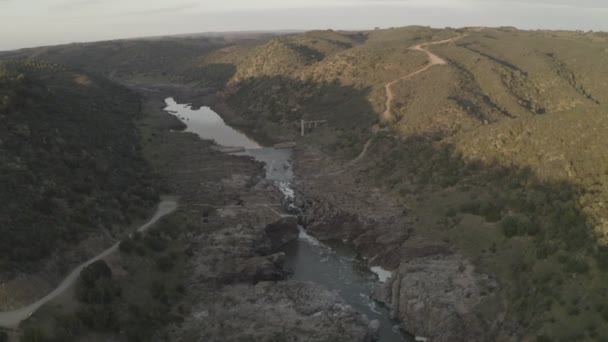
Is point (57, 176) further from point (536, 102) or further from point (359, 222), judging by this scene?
point (536, 102)

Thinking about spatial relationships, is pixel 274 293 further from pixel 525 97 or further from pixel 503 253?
pixel 525 97

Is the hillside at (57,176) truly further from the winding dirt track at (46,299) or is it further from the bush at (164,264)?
the bush at (164,264)

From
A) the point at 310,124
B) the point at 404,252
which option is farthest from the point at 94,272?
the point at 310,124

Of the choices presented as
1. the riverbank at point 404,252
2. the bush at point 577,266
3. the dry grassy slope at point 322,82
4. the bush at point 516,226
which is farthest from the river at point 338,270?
the dry grassy slope at point 322,82

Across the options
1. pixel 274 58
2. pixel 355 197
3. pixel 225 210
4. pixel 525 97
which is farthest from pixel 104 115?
pixel 525 97

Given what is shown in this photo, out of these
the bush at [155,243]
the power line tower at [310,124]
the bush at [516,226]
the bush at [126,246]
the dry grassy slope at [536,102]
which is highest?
the dry grassy slope at [536,102]

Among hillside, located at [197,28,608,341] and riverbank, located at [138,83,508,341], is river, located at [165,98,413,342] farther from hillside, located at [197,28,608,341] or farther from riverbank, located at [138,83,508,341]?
hillside, located at [197,28,608,341]

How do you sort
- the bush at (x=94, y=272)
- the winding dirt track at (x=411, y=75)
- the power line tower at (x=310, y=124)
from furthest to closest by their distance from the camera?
the power line tower at (x=310, y=124) < the winding dirt track at (x=411, y=75) < the bush at (x=94, y=272)
